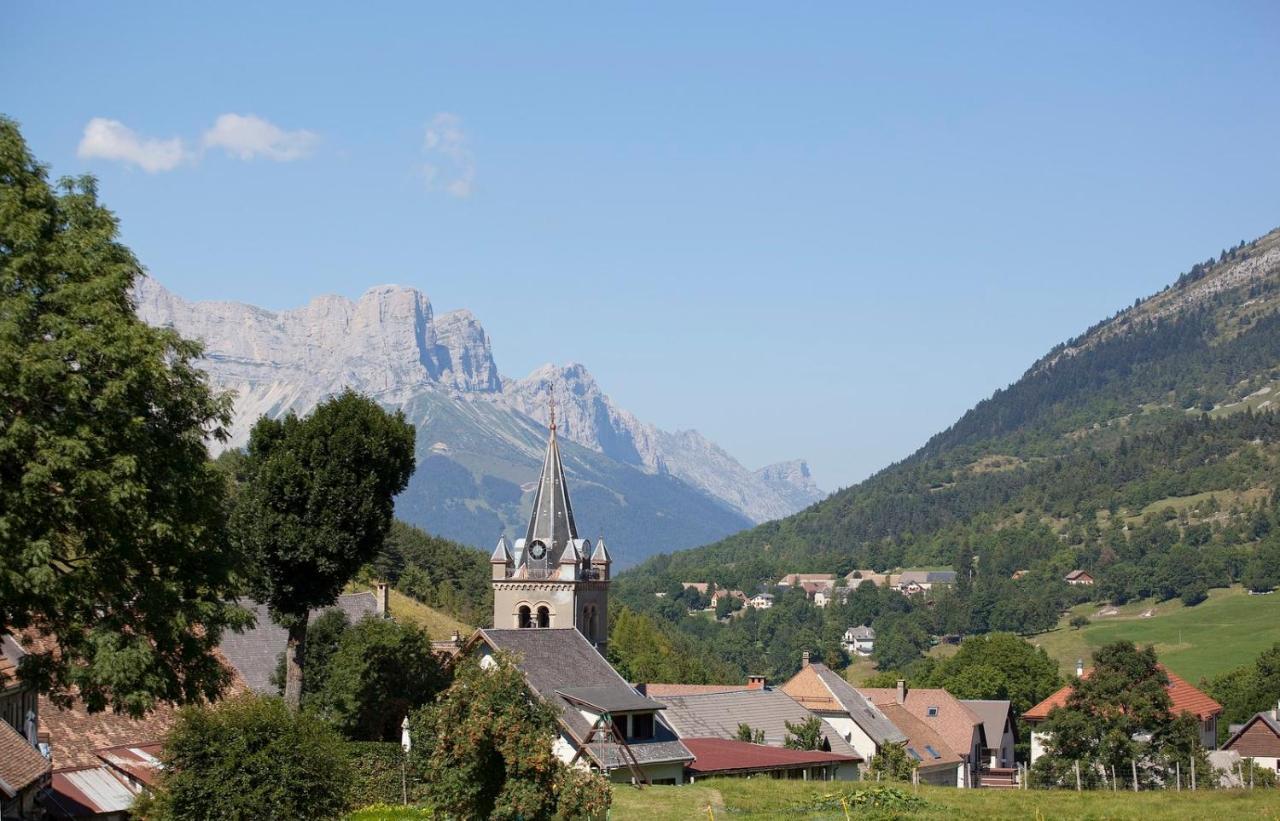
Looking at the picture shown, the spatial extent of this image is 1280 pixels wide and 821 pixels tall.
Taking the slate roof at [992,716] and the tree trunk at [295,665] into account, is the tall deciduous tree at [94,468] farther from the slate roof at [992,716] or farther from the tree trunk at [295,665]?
the slate roof at [992,716]

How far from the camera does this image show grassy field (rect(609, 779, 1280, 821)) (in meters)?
31.4

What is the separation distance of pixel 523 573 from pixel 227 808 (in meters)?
44.1

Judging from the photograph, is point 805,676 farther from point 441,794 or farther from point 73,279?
point 73,279

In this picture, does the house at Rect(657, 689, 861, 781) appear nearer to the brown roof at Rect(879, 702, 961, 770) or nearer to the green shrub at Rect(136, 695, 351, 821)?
the brown roof at Rect(879, 702, 961, 770)

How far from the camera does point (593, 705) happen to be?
49.9 meters

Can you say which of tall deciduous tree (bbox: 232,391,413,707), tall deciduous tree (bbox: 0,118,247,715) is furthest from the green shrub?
tall deciduous tree (bbox: 232,391,413,707)

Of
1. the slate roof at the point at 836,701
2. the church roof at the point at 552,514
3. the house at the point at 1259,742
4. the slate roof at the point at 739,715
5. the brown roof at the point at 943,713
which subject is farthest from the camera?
the house at the point at 1259,742

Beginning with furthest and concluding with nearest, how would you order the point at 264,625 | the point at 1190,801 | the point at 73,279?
1. the point at 264,625
2. the point at 1190,801
3. the point at 73,279

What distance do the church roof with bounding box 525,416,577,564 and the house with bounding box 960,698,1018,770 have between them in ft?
92.8

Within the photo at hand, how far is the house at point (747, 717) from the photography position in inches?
2365

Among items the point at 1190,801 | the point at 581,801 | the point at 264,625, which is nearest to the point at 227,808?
the point at 581,801

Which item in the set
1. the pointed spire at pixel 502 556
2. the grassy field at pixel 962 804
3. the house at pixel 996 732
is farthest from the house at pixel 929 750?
the grassy field at pixel 962 804

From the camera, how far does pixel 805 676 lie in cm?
7344

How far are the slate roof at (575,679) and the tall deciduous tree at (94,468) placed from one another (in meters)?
19.6
